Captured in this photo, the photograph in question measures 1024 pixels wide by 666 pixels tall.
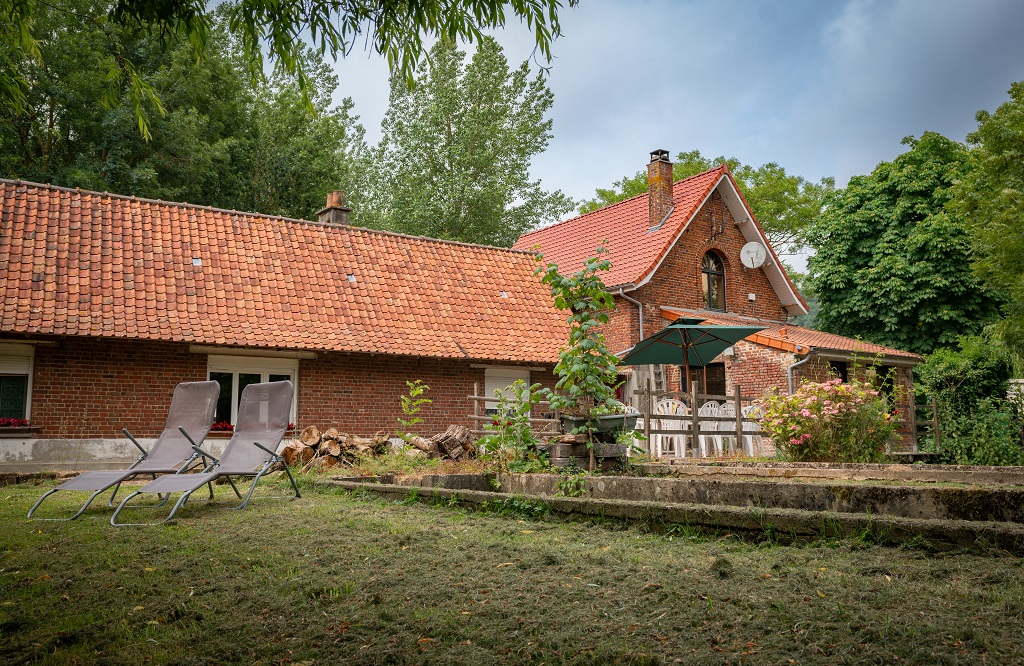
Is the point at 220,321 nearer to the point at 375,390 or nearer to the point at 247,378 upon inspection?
the point at 247,378

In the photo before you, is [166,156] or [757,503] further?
[166,156]

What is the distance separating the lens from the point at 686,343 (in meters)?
14.5

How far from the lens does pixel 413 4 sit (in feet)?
16.3

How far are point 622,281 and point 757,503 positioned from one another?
14.8m

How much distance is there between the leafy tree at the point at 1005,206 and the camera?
1623 centimetres

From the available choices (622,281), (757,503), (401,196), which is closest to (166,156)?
(401,196)

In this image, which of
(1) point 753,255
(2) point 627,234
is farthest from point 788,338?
(2) point 627,234

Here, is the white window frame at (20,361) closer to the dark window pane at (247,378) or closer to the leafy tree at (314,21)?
the dark window pane at (247,378)

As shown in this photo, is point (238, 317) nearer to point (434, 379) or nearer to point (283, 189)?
point (434, 379)

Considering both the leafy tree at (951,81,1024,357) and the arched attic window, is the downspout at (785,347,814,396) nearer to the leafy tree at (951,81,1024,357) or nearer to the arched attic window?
the arched attic window

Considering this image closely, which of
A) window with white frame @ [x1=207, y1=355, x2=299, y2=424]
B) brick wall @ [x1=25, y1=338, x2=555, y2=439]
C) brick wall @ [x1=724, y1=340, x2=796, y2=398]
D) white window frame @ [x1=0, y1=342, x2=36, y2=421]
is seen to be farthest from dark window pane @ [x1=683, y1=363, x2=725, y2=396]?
white window frame @ [x1=0, y1=342, x2=36, y2=421]

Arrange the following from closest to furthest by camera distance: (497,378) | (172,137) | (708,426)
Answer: (708,426)
(497,378)
(172,137)

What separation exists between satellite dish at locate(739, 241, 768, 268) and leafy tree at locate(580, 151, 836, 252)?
48.2 ft

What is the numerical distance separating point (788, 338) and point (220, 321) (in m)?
13.0
